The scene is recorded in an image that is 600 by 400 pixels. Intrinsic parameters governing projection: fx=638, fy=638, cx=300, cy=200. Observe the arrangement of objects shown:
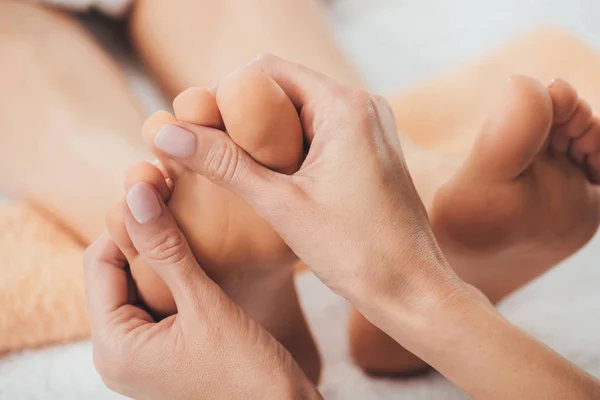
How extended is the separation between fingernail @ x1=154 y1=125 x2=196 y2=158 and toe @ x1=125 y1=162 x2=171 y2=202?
39mm

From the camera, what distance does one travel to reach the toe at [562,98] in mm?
630

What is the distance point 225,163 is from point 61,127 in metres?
0.36

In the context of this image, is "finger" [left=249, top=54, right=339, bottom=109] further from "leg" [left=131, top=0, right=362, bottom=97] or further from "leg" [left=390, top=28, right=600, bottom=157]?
"leg" [left=390, top=28, right=600, bottom=157]

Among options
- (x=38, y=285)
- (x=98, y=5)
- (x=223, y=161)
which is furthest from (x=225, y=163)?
(x=98, y=5)

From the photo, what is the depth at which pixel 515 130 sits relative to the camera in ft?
2.01

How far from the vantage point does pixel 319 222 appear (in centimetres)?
51

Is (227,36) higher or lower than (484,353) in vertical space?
higher

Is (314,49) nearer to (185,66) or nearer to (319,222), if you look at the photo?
(185,66)

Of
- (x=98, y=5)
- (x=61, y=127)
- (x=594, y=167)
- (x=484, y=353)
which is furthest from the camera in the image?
(x=98, y=5)

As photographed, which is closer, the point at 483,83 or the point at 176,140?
the point at 176,140

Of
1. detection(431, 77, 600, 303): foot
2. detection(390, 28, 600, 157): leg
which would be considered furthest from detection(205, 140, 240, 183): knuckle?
→ detection(390, 28, 600, 157): leg

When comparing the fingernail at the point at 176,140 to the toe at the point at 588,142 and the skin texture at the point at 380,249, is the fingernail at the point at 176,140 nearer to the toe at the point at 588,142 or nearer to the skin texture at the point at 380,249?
the skin texture at the point at 380,249

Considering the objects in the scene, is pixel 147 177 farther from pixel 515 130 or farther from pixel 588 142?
pixel 588 142

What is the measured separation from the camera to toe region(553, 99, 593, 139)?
25.7 inches
